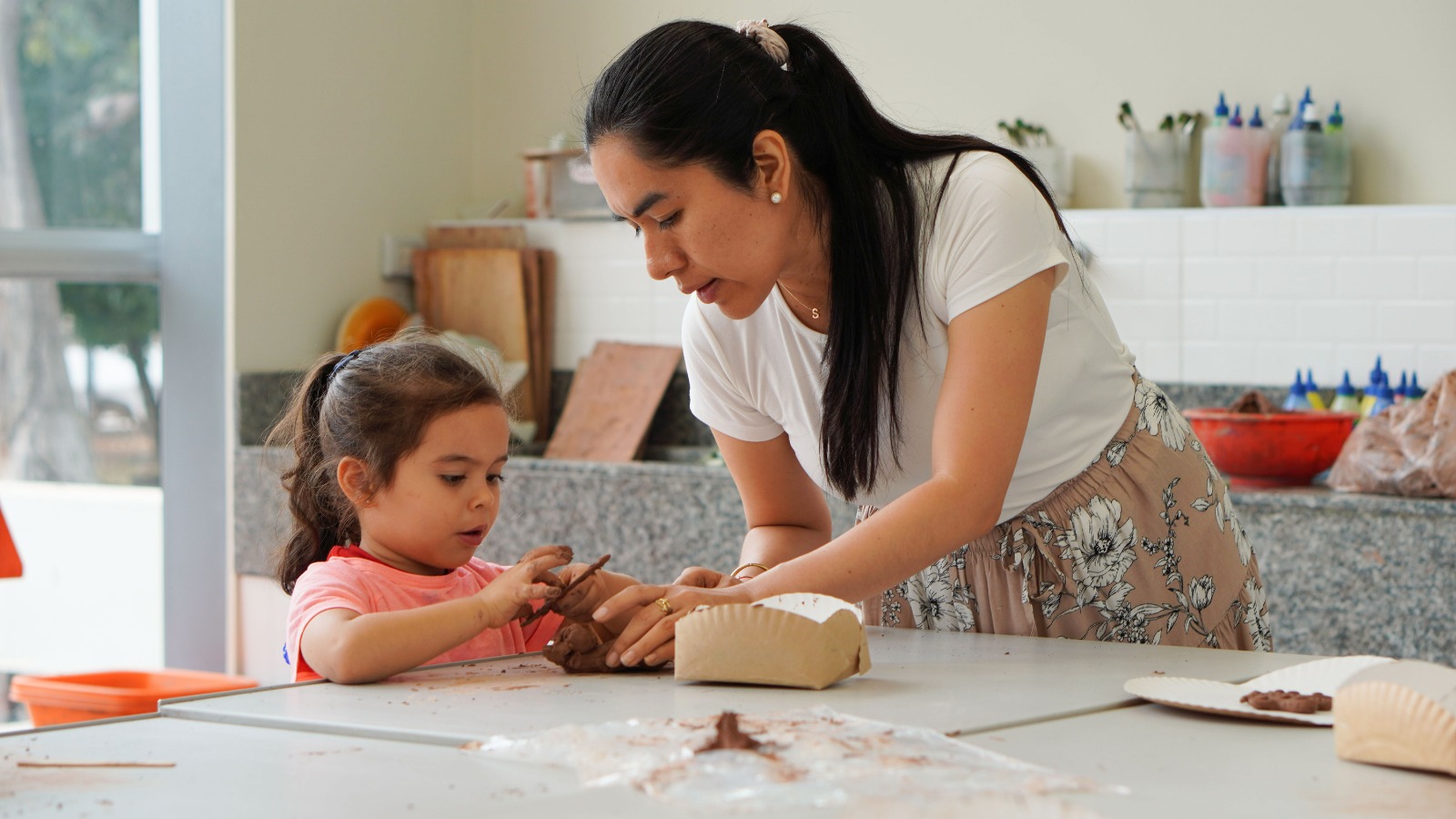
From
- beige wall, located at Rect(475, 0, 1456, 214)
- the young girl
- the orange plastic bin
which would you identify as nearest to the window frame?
the orange plastic bin

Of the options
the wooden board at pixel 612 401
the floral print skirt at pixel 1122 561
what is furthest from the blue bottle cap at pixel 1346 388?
the floral print skirt at pixel 1122 561

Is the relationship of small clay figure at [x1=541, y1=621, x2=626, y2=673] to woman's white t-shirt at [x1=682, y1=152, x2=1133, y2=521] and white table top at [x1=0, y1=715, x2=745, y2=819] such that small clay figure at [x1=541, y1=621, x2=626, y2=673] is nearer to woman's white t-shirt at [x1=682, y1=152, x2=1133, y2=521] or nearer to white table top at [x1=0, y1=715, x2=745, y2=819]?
white table top at [x1=0, y1=715, x2=745, y2=819]

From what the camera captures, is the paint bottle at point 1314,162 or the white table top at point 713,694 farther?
the paint bottle at point 1314,162

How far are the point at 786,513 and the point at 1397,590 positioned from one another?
1432 mm

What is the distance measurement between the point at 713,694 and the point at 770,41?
0.70 metres

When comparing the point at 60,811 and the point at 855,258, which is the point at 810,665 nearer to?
the point at 855,258

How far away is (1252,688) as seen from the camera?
1.19 metres

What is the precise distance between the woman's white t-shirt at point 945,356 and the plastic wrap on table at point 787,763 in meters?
0.56

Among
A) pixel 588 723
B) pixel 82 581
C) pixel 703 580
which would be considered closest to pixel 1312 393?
pixel 703 580

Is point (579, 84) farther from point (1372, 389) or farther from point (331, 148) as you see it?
point (1372, 389)

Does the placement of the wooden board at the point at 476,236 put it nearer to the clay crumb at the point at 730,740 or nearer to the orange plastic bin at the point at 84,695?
the orange plastic bin at the point at 84,695

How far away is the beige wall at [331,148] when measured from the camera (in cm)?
362

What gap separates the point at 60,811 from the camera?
88 cm

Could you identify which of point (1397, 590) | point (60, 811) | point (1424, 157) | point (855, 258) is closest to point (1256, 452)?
point (1397, 590)
